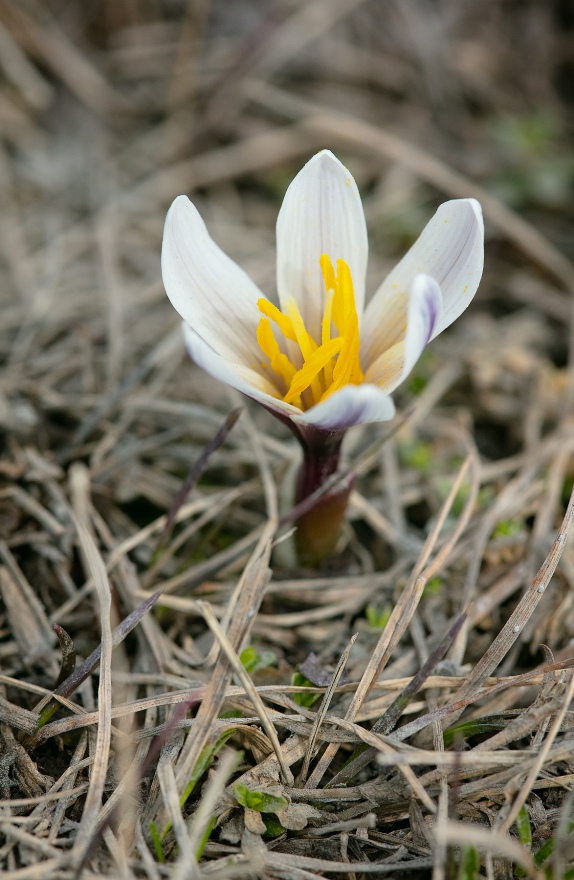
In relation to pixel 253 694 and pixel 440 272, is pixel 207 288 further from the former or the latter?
pixel 253 694

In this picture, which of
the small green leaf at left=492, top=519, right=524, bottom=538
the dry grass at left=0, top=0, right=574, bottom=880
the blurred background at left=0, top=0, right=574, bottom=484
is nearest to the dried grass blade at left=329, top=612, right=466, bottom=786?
the dry grass at left=0, top=0, right=574, bottom=880

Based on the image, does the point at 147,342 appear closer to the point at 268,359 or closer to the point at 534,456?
the point at 268,359

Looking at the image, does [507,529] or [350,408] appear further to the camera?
[507,529]

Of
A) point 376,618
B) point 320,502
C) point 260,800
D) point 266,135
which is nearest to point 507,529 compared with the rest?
point 376,618

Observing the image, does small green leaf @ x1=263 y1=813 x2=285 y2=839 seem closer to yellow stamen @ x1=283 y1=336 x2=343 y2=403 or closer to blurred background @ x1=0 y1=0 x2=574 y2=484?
yellow stamen @ x1=283 y1=336 x2=343 y2=403

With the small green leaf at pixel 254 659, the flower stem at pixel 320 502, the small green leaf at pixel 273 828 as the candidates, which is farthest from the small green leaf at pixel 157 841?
the flower stem at pixel 320 502

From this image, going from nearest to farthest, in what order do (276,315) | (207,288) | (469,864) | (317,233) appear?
(469,864) < (276,315) < (207,288) < (317,233)

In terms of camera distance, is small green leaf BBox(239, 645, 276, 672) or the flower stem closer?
small green leaf BBox(239, 645, 276, 672)
